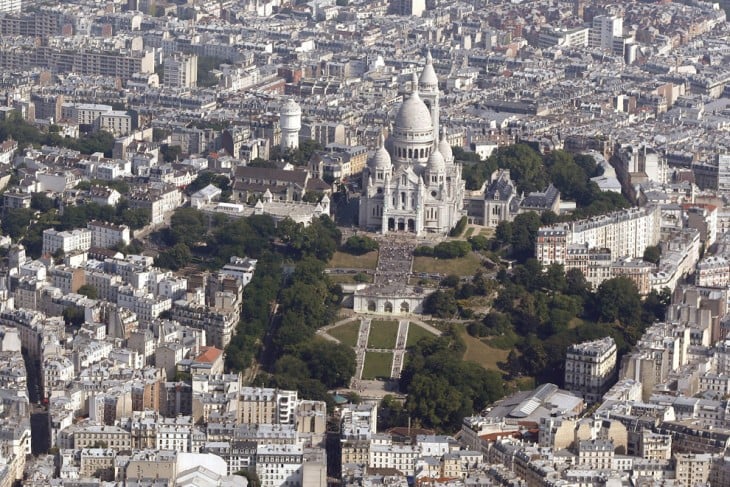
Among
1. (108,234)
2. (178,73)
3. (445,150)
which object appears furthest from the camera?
(178,73)

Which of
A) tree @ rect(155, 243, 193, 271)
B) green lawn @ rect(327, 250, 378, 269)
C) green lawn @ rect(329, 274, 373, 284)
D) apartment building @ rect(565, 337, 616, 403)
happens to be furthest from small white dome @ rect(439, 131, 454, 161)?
apartment building @ rect(565, 337, 616, 403)

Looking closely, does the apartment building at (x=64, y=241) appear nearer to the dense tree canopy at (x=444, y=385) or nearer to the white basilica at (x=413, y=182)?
the white basilica at (x=413, y=182)

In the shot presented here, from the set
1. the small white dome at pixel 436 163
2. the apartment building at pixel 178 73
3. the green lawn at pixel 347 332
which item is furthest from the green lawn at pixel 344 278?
the apartment building at pixel 178 73

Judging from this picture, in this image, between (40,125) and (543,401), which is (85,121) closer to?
(40,125)

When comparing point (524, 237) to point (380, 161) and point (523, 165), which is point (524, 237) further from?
point (523, 165)

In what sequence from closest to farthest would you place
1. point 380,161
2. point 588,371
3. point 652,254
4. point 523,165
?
point 588,371, point 652,254, point 380,161, point 523,165

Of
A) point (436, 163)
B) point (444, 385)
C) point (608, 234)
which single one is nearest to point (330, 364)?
point (444, 385)

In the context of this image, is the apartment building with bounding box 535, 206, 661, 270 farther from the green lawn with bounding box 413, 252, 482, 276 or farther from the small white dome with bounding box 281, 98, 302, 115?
the small white dome with bounding box 281, 98, 302, 115

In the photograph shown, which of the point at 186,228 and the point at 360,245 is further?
the point at 186,228
